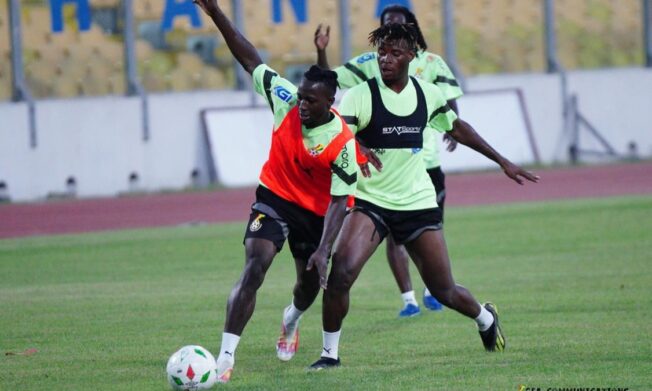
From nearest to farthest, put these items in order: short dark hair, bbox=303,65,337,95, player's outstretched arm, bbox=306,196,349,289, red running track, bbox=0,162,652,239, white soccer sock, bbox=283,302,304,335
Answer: player's outstretched arm, bbox=306,196,349,289
short dark hair, bbox=303,65,337,95
white soccer sock, bbox=283,302,304,335
red running track, bbox=0,162,652,239

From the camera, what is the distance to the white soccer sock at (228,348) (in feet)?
28.9

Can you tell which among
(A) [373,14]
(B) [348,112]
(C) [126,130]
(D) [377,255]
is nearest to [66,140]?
(C) [126,130]

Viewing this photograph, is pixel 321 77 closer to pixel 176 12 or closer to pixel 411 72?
pixel 411 72

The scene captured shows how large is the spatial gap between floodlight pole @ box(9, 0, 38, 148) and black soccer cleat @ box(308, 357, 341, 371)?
64.1ft

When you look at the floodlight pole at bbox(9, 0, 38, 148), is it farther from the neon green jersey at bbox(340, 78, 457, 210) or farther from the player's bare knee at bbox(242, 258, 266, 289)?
the player's bare knee at bbox(242, 258, 266, 289)

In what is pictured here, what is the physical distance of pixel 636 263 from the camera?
49.6 feet

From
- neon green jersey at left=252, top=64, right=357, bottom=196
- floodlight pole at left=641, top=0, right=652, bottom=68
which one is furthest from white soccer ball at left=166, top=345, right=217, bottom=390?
floodlight pole at left=641, top=0, right=652, bottom=68

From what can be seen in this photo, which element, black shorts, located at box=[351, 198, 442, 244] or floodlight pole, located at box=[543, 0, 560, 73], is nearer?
black shorts, located at box=[351, 198, 442, 244]

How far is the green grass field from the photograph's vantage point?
352 inches

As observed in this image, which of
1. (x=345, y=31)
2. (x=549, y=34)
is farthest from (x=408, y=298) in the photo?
(x=549, y=34)

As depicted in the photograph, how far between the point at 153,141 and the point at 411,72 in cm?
1684

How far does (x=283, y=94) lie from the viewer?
366 inches

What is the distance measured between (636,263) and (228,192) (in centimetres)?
1336

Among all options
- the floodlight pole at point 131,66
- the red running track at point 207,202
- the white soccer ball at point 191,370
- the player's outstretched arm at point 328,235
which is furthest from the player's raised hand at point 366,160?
the floodlight pole at point 131,66
